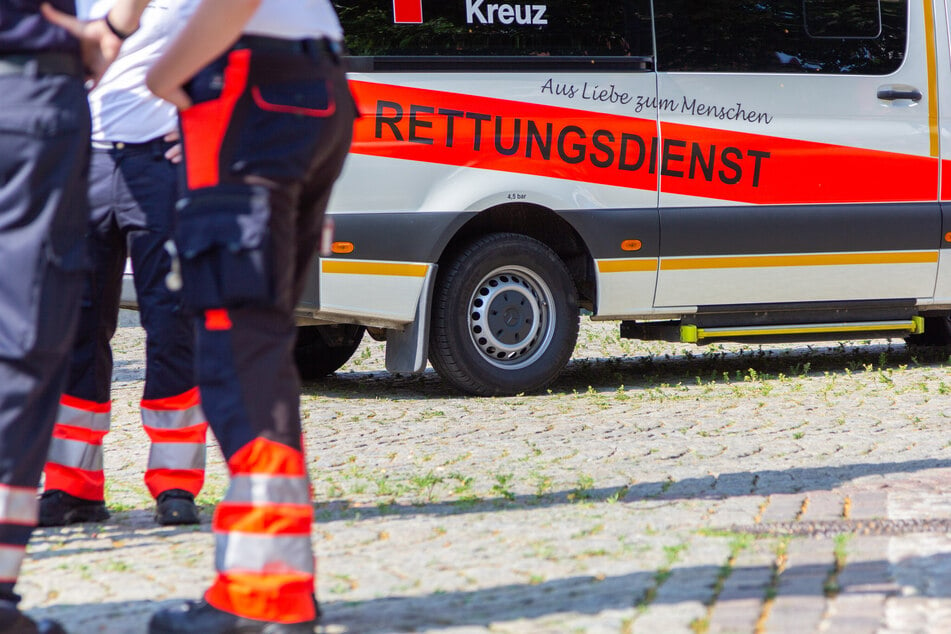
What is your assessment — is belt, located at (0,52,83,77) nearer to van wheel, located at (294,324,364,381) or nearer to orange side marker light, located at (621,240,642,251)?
orange side marker light, located at (621,240,642,251)

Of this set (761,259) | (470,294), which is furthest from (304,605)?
(761,259)

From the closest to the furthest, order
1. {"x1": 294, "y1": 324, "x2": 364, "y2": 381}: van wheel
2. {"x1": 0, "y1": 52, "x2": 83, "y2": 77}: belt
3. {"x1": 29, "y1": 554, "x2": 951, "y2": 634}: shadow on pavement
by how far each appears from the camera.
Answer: {"x1": 0, "y1": 52, "x2": 83, "y2": 77}: belt
{"x1": 29, "y1": 554, "x2": 951, "y2": 634}: shadow on pavement
{"x1": 294, "y1": 324, "x2": 364, "y2": 381}: van wheel

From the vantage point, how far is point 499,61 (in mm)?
7277

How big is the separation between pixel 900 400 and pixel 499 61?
8.62 feet

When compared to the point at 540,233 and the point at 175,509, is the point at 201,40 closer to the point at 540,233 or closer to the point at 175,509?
the point at 175,509

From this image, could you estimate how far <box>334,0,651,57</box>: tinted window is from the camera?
711 centimetres

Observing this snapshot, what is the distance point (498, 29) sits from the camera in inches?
289

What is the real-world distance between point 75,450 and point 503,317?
11.9ft

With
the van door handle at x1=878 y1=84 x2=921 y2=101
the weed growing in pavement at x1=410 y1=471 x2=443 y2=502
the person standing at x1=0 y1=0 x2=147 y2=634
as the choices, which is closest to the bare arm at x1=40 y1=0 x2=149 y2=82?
the person standing at x1=0 y1=0 x2=147 y2=634

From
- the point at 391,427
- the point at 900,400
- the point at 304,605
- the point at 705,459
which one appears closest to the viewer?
the point at 304,605

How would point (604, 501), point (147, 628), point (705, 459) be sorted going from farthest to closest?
point (705, 459) → point (604, 501) → point (147, 628)

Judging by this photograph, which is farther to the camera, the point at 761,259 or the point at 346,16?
the point at 761,259

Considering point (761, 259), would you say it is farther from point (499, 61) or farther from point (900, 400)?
point (499, 61)

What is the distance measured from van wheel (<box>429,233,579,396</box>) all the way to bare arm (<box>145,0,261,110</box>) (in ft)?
15.1
